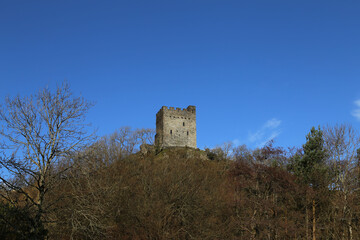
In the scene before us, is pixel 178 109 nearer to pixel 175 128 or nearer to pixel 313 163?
pixel 175 128

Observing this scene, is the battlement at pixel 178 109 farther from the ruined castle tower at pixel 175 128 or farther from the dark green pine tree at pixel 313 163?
the dark green pine tree at pixel 313 163

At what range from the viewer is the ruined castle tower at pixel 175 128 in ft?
196

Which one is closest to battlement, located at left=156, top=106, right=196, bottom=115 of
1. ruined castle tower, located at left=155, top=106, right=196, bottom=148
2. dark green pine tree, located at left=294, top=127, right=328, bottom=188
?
ruined castle tower, located at left=155, top=106, right=196, bottom=148

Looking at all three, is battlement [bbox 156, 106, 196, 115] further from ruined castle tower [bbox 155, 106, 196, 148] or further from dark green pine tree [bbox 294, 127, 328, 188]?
dark green pine tree [bbox 294, 127, 328, 188]

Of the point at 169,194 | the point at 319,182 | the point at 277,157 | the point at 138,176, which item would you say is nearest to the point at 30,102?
the point at 169,194

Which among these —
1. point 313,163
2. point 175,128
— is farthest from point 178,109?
point 313,163

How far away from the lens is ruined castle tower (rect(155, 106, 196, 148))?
196ft

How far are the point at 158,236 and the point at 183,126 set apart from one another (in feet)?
130

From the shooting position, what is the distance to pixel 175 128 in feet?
199

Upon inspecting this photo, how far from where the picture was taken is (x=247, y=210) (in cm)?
2891

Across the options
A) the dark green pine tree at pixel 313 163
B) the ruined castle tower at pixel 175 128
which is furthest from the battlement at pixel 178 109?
the dark green pine tree at pixel 313 163

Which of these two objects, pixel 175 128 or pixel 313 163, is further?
pixel 175 128

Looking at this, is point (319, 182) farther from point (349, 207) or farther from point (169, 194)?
point (169, 194)

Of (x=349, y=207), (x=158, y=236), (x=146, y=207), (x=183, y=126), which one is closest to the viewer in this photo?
(x=158, y=236)
